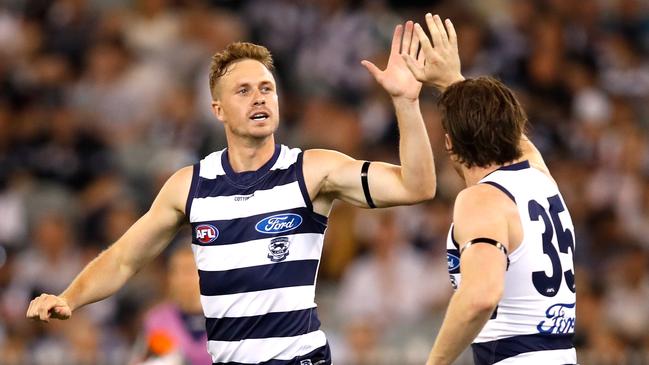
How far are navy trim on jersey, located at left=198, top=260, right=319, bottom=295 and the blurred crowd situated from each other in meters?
3.98

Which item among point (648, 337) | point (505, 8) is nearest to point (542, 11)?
point (505, 8)

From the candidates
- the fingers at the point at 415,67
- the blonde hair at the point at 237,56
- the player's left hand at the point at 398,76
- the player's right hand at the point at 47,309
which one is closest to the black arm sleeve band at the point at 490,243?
the player's left hand at the point at 398,76

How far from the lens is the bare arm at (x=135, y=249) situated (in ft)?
20.9

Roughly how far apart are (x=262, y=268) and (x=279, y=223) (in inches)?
8.8

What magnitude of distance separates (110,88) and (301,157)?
22.1 ft

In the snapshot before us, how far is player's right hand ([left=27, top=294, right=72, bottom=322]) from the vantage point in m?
6.09

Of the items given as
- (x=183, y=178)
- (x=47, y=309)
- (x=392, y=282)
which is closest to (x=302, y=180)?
(x=183, y=178)

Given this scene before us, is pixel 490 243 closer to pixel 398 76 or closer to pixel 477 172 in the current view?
pixel 477 172

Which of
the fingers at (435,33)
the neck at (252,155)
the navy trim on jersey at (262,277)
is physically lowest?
the navy trim on jersey at (262,277)

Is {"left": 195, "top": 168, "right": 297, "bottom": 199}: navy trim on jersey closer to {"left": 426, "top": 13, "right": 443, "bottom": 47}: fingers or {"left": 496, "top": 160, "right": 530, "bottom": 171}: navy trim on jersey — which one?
{"left": 426, "top": 13, "right": 443, "bottom": 47}: fingers

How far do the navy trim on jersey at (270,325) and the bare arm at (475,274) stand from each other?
1.11 metres

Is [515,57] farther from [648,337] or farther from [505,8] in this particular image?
[648,337]

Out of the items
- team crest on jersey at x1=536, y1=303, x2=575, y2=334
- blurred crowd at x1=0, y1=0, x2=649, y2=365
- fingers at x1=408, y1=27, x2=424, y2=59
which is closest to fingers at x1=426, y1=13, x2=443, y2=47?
fingers at x1=408, y1=27, x2=424, y2=59

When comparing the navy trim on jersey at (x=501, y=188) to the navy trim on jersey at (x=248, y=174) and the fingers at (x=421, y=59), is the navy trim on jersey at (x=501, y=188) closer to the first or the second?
the fingers at (x=421, y=59)
